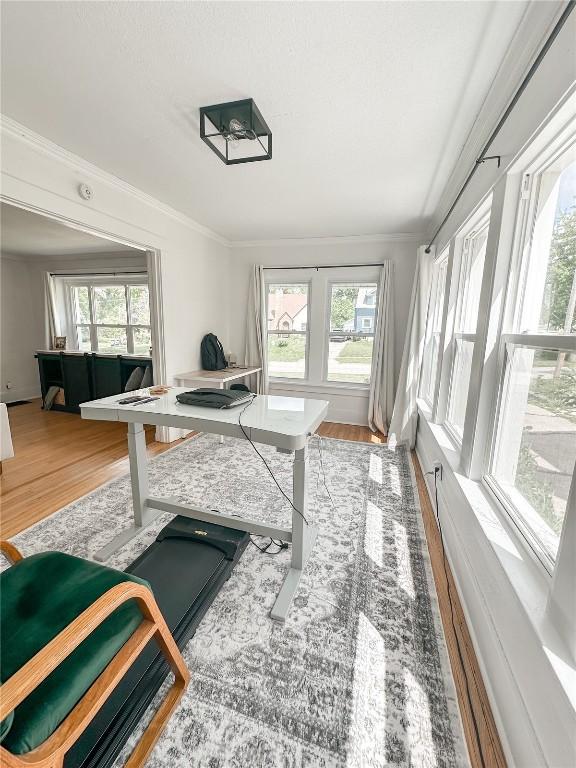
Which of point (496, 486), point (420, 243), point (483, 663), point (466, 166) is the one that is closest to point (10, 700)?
point (483, 663)

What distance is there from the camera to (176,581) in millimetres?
1495

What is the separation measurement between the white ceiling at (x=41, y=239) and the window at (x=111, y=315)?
1.85ft

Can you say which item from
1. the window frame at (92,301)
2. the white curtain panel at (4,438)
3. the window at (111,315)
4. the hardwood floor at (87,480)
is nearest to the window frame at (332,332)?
the hardwood floor at (87,480)

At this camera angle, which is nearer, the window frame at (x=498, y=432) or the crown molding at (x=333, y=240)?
the window frame at (x=498, y=432)

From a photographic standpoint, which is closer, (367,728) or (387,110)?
(367,728)

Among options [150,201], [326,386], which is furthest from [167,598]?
[326,386]

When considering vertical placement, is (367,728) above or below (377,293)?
below

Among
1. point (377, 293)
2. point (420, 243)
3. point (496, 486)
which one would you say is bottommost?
point (496, 486)

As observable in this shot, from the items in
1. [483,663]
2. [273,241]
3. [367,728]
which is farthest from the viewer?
[273,241]

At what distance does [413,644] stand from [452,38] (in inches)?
99.1

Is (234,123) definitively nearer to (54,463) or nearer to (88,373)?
(54,463)

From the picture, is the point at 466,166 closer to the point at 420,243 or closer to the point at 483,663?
the point at 420,243

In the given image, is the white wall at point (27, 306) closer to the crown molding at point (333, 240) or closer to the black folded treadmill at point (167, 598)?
the crown molding at point (333, 240)

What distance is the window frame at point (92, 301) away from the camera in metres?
5.20
